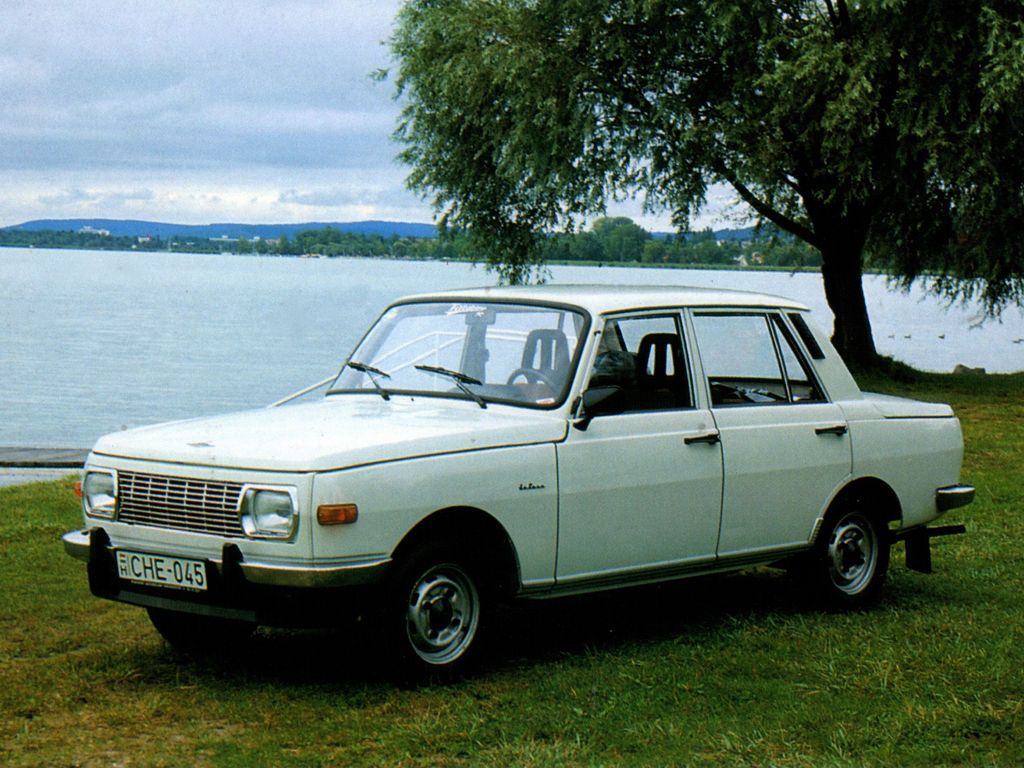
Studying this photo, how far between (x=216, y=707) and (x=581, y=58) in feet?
72.1

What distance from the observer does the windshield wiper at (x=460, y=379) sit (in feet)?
24.5

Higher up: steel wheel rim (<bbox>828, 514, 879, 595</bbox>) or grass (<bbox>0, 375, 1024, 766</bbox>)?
steel wheel rim (<bbox>828, 514, 879, 595</bbox>)

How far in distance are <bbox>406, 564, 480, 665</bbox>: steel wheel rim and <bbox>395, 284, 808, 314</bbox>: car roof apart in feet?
5.38

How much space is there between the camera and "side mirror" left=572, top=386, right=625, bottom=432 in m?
7.23

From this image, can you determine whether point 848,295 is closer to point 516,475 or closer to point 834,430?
point 834,430

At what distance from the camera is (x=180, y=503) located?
6.59 metres

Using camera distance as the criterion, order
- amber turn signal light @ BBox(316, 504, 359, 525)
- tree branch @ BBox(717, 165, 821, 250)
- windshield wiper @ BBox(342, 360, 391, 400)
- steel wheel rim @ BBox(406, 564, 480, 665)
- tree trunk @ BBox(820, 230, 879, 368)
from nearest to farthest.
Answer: amber turn signal light @ BBox(316, 504, 359, 525)
steel wheel rim @ BBox(406, 564, 480, 665)
windshield wiper @ BBox(342, 360, 391, 400)
tree branch @ BBox(717, 165, 821, 250)
tree trunk @ BBox(820, 230, 879, 368)

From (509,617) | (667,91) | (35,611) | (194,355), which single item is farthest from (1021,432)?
(194,355)

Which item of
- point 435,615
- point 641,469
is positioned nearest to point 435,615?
point 435,615

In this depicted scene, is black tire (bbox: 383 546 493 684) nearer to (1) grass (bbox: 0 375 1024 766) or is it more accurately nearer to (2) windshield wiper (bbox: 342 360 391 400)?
(1) grass (bbox: 0 375 1024 766)

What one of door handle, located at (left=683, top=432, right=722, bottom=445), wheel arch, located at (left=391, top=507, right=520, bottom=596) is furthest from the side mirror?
wheel arch, located at (left=391, top=507, right=520, bottom=596)

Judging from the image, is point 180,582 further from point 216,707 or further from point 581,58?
point 581,58

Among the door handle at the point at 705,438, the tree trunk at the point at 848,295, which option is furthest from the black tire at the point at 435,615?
the tree trunk at the point at 848,295

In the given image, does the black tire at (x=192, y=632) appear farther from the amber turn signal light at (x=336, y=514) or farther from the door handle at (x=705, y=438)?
the door handle at (x=705, y=438)
